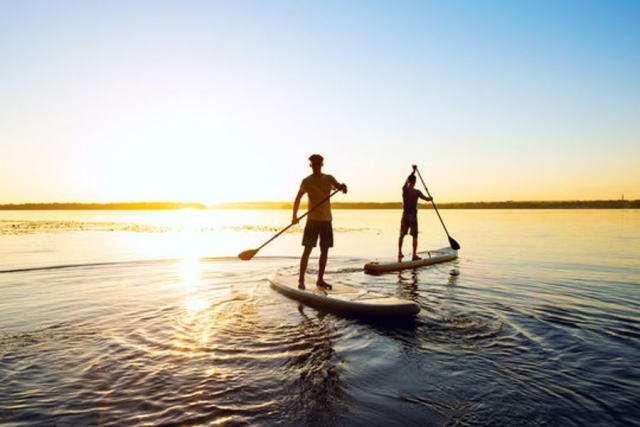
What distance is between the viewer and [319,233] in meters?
8.71

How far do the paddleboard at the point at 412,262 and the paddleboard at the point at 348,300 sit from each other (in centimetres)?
313

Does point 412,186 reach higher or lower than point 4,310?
higher

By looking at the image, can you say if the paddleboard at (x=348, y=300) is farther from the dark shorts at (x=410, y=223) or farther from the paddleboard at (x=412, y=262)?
the dark shorts at (x=410, y=223)

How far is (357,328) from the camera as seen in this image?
6.35 m

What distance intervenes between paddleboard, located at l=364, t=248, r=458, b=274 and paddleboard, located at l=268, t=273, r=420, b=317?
3.13m

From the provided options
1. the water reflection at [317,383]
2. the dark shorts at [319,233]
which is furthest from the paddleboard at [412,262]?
the water reflection at [317,383]

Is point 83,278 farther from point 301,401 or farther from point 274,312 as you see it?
point 301,401

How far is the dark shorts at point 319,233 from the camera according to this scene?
865 cm

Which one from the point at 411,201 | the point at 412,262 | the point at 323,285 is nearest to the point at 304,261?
the point at 323,285

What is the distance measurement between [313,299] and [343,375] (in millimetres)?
3512

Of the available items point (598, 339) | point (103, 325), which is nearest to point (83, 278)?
point (103, 325)

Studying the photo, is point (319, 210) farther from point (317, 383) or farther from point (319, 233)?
point (317, 383)

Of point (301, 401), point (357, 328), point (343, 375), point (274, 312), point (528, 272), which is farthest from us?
point (528, 272)

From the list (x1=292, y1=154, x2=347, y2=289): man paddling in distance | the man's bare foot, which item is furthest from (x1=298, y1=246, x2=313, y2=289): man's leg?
the man's bare foot
